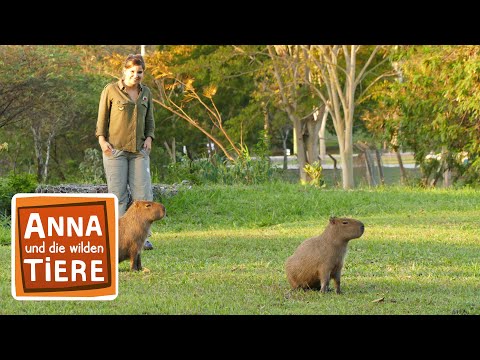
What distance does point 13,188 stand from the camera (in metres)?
14.4

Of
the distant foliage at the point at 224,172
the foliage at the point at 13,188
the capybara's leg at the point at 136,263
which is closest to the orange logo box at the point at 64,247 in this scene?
the capybara's leg at the point at 136,263

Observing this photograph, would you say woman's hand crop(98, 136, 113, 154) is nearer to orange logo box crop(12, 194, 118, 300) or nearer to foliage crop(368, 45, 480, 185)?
orange logo box crop(12, 194, 118, 300)

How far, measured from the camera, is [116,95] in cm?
970

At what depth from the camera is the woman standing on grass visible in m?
9.67

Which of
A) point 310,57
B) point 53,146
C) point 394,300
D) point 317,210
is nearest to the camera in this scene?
point 394,300

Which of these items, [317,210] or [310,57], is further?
[310,57]

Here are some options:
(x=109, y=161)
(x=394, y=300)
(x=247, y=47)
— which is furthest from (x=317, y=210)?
(x=247, y=47)

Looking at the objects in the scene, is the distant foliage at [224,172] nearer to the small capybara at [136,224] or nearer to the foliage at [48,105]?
the foliage at [48,105]

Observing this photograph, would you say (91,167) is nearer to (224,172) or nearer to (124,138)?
(224,172)

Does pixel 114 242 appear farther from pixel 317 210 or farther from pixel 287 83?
pixel 287 83

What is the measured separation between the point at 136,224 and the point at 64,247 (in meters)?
1.60

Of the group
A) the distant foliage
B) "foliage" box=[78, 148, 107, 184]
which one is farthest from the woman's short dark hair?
"foliage" box=[78, 148, 107, 184]

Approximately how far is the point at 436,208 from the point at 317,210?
1.82m

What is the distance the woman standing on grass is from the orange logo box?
223 centimetres
